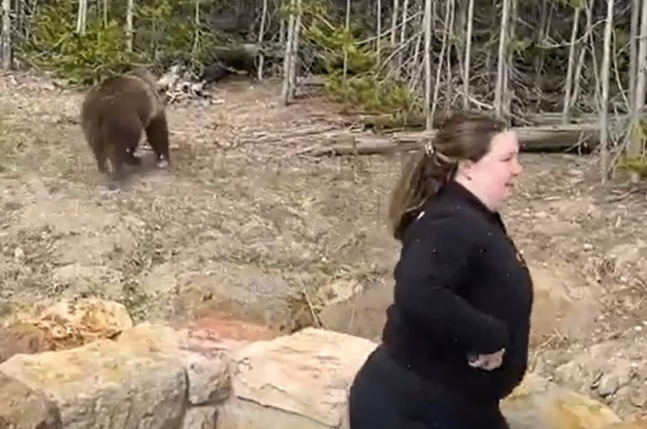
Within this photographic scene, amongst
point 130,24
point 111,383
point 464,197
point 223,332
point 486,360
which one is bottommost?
point 223,332

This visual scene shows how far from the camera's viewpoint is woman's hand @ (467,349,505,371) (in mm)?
2752

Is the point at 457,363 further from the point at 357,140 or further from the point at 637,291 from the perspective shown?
the point at 357,140

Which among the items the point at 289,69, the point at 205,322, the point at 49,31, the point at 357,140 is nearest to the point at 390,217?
the point at 205,322

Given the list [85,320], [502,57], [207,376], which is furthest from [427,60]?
[207,376]

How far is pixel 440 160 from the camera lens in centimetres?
282

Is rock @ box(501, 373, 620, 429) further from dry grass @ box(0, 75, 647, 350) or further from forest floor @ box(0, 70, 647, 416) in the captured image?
dry grass @ box(0, 75, 647, 350)

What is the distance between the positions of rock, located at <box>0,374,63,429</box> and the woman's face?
5.51 ft

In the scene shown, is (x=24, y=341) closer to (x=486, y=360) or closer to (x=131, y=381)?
(x=131, y=381)

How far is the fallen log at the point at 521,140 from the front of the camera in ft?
31.9

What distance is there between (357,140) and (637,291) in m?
3.69

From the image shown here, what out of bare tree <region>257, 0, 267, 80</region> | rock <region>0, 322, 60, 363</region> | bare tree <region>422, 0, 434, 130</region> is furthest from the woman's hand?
bare tree <region>257, 0, 267, 80</region>

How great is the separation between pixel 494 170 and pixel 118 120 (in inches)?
250

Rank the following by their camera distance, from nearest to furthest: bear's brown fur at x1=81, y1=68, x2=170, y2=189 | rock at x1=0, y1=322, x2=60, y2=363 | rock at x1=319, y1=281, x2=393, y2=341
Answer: rock at x1=0, y1=322, x2=60, y2=363 → rock at x1=319, y1=281, x2=393, y2=341 → bear's brown fur at x1=81, y1=68, x2=170, y2=189

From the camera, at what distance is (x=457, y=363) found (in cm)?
276
